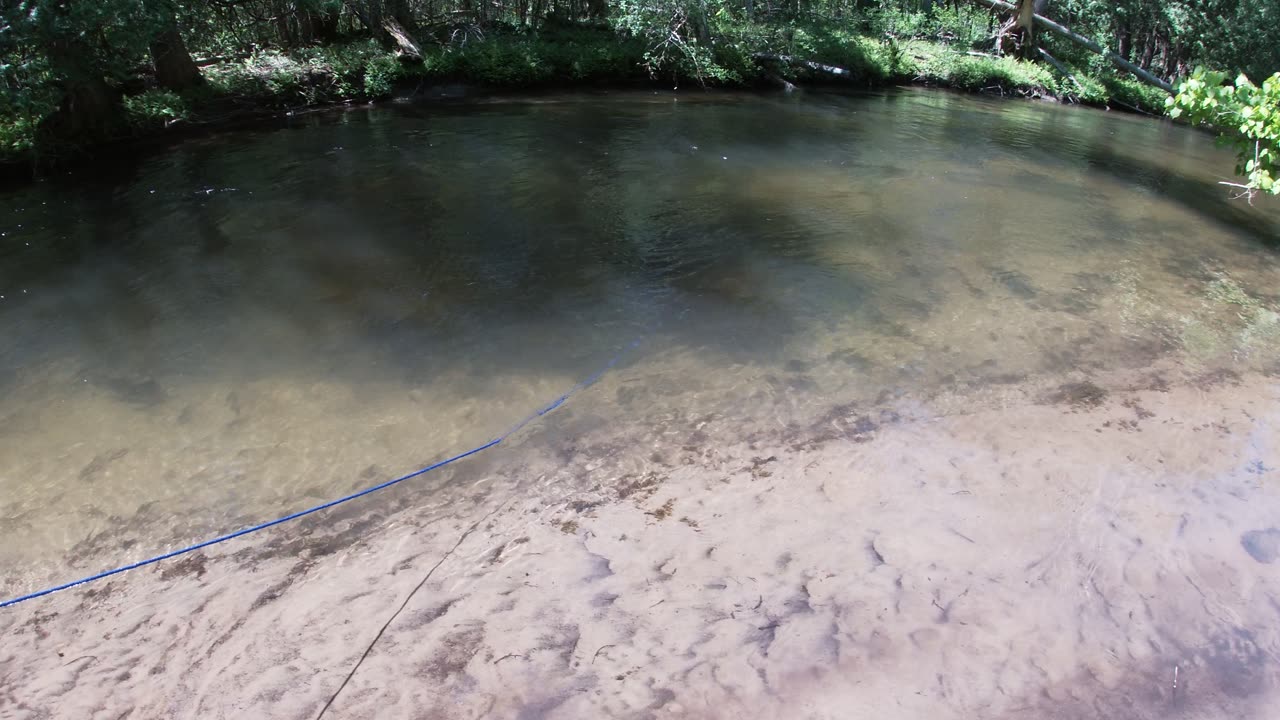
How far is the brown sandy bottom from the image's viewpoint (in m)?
3.15

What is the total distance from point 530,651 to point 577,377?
274 centimetres

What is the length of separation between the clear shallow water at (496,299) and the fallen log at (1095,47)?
405 inches

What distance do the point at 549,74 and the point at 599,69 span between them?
4.59ft

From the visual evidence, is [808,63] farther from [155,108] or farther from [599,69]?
[155,108]

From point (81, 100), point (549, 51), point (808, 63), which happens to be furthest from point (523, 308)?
point (808, 63)

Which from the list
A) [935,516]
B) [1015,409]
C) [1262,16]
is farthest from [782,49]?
[935,516]

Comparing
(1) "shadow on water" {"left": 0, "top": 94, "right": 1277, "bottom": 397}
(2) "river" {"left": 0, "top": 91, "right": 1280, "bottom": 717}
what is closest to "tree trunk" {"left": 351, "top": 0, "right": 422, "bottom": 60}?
(1) "shadow on water" {"left": 0, "top": 94, "right": 1277, "bottom": 397}

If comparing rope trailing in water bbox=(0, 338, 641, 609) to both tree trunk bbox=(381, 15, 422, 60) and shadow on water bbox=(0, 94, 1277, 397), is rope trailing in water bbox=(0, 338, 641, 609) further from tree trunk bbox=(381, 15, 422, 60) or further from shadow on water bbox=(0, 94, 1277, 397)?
tree trunk bbox=(381, 15, 422, 60)

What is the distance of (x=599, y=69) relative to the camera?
62.0 feet

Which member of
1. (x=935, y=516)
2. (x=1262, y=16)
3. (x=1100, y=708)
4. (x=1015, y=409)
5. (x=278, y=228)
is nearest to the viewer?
(x=1100, y=708)

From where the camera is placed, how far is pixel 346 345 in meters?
6.20

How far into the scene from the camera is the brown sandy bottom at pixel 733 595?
3146 mm

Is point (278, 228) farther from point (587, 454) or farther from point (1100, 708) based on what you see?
point (1100, 708)

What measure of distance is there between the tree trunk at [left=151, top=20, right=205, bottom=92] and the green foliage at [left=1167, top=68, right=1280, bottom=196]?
1511 cm
